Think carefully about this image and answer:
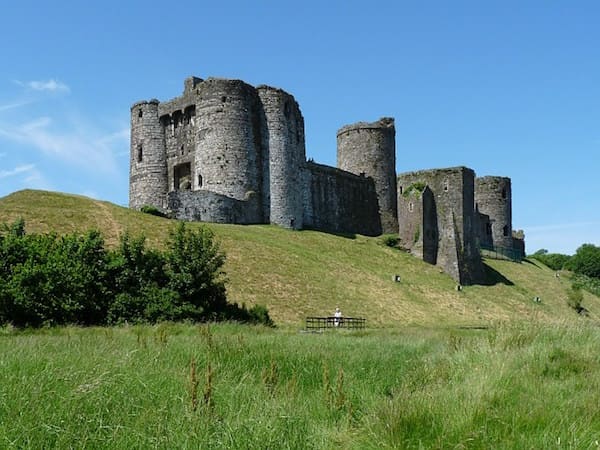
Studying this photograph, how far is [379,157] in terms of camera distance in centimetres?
5625

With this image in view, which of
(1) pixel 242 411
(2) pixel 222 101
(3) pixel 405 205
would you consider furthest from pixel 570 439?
(3) pixel 405 205

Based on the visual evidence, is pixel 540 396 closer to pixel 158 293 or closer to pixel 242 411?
pixel 242 411

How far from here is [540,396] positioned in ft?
27.0

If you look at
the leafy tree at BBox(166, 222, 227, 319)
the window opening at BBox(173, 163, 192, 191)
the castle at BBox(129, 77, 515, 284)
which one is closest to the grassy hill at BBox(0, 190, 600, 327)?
the castle at BBox(129, 77, 515, 284)

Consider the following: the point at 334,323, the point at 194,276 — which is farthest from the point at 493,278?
the point at 194,276

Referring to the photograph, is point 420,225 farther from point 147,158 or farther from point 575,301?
point 147,158

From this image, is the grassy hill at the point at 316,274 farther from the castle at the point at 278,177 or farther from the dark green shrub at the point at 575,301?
the castle at the point at 278,177

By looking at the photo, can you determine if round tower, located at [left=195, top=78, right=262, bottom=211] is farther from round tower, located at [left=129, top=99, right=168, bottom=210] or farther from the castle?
round tower, located at [left=129, top=99, right=168, bottom=210]

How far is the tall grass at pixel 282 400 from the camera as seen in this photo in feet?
21.3

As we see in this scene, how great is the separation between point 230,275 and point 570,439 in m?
27.2

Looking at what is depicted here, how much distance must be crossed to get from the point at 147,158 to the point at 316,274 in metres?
17.6

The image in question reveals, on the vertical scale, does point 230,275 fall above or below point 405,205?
below

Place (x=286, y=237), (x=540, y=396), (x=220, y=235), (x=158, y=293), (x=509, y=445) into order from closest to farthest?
(x=509, y=445)
(x=540, y=396)
(x=158, y=293)
(x=220, y=235)
(x=286, y=237)

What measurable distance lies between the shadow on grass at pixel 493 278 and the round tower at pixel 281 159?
1501 centimetres
